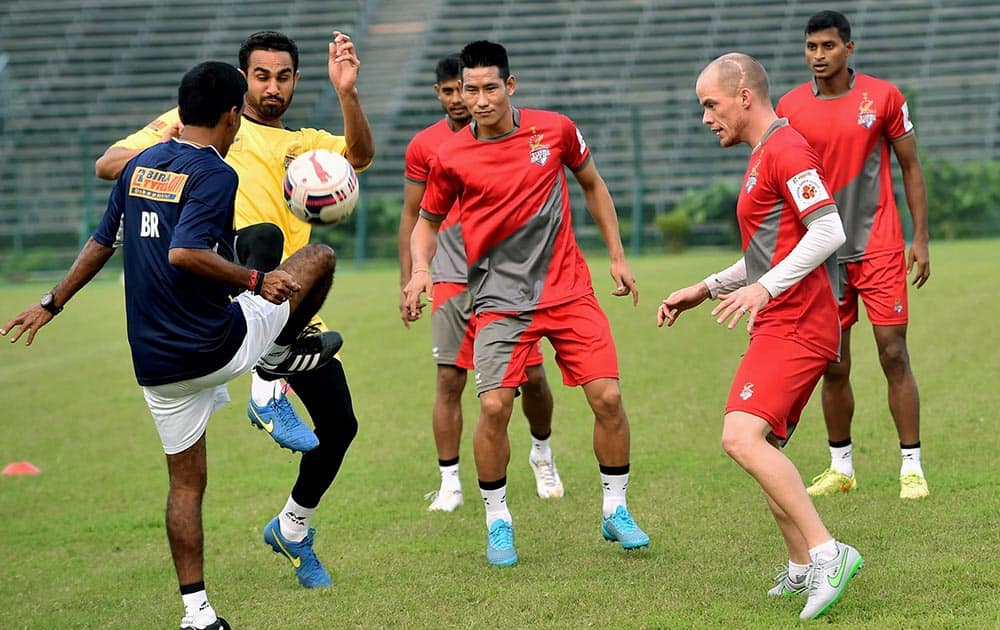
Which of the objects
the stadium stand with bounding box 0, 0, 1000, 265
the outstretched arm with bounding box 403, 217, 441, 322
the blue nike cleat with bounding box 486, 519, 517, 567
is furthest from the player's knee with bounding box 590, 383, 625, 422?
the stadium stand with bounding box 0, 0, 1000, 265

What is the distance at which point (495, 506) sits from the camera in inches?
273

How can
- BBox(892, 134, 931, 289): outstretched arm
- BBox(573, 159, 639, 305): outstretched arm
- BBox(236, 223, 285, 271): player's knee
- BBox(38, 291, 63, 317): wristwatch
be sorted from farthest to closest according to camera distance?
BBox(892, 134, 931, 289): outstretched arm → BBox(573, 159, 639, 305): outstretched arm → BBox(236, 223, 285, 271): player's knee → BBox(38, 291, 63, 317): wristwatch

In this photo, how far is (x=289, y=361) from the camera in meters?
6.38

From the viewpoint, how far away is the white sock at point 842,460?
795cm

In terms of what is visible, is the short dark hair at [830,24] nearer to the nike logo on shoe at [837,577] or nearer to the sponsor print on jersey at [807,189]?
the sponsor print on jersey at [807,189]

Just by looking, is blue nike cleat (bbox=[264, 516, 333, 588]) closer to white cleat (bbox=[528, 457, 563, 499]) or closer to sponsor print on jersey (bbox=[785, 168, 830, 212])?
white cleat (bbox=[528, 457, 563, 499])

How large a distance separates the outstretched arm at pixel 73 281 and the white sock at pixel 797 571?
3.19m

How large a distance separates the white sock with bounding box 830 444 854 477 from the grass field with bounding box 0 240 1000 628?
0.18 m

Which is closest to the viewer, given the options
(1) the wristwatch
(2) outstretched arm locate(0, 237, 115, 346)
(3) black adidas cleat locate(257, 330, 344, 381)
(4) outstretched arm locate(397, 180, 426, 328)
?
(2) outstretched arm locate(0, 237, 115, 346)

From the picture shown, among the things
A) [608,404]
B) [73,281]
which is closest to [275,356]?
[73,281]

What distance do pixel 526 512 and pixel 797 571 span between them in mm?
2640

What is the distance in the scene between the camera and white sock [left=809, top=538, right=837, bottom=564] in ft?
17.3

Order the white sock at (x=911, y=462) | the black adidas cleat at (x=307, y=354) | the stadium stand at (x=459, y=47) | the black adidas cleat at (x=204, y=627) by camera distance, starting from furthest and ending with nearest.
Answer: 1. the stadium stand at (x=459, y=47)
2. the white sock at (x=911, y=462)
3. the black adidas cleat at (x=307, y=354)
4. the black adidas cleat at (x=204, y=627)

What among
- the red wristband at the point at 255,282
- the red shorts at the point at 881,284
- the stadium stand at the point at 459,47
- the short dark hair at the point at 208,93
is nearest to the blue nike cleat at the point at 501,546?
the red wristband at the point at 255,282
